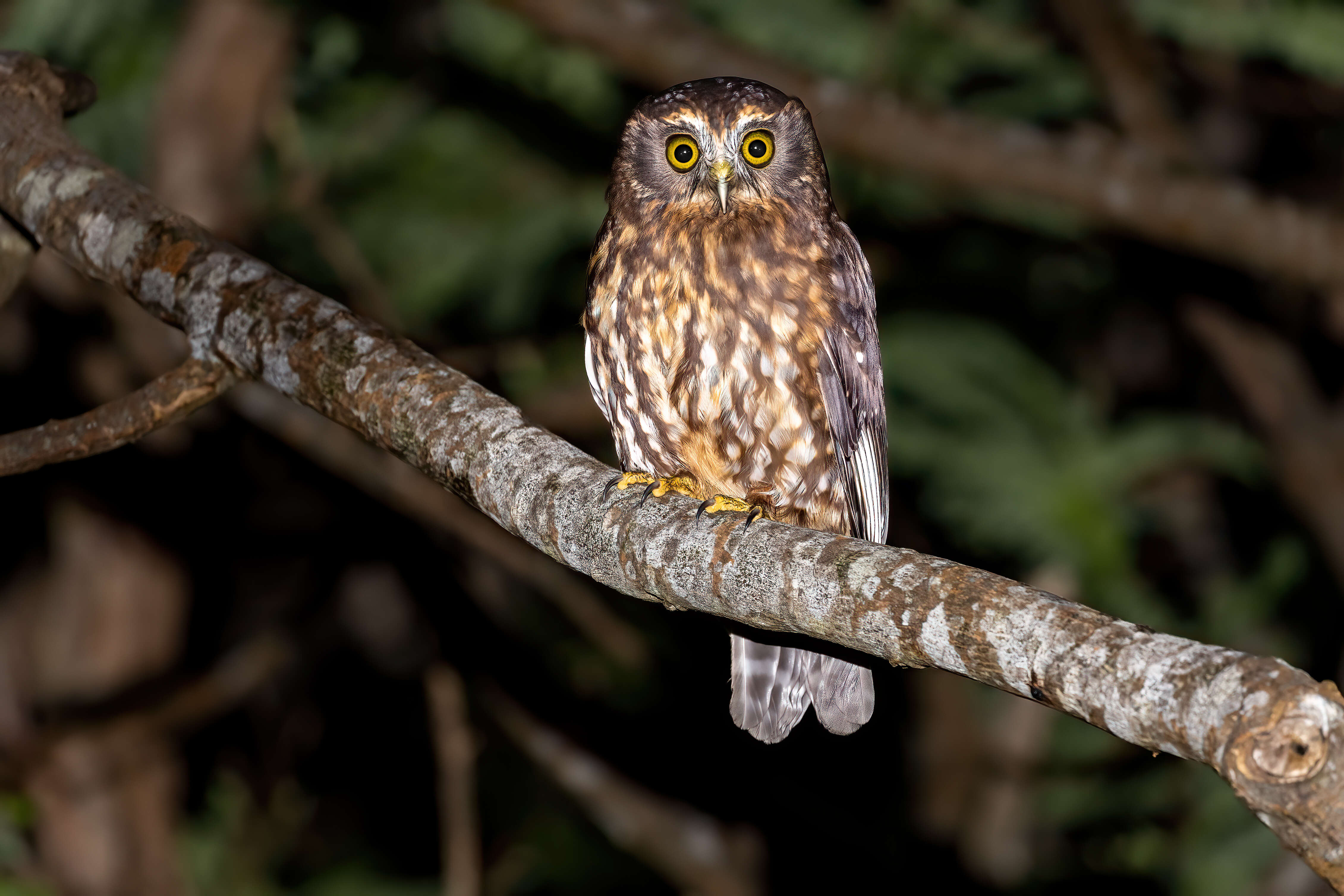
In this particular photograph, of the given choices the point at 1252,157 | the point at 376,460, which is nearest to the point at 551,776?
the point at 376,460

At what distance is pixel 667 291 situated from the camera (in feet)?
10.4

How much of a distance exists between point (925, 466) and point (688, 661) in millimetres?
1628

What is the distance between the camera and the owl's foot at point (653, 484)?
2.34m

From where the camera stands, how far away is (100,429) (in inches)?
101

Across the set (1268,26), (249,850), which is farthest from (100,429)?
(1268,26)

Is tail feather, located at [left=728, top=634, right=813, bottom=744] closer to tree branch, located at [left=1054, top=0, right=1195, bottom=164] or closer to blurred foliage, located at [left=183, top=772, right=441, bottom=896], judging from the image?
tree branch, located at [left=1054, top=0, right=1195, bottom=164]

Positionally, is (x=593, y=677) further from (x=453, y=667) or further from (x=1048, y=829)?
(x=1048, y=829)

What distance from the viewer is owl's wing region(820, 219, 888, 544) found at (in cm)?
327

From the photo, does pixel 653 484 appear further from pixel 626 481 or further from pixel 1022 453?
pixel 1022 453

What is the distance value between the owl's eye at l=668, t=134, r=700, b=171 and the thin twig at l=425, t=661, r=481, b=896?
113 inches

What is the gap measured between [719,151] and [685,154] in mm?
101

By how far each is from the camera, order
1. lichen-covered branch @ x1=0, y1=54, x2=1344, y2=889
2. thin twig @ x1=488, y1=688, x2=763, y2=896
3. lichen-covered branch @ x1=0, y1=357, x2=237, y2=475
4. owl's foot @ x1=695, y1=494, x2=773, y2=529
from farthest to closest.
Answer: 1. thin twig @ x1=488, y1=688, x2=763, y2=896
2. lichen-covered branch @ x1=0, y1=357, x2=237, y2=475
3. owl's foot @ x1=695, y1=494, x2=773, y2=529
4. lichen-covered branch @ x1=0, y1=54, x2=1344, y2=889

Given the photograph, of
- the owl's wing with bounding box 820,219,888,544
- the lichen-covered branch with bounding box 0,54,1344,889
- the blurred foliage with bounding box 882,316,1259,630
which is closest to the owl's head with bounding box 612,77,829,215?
the owl's wing with bounding box 820,219,888,544

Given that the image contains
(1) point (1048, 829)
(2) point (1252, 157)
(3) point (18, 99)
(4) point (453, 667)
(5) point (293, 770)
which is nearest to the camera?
(3) point (18, 99)
